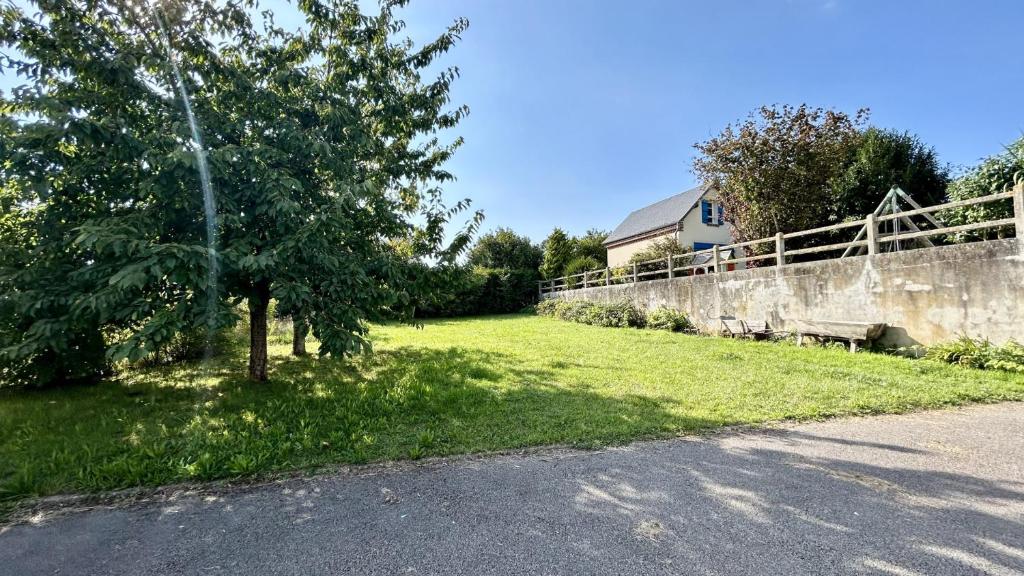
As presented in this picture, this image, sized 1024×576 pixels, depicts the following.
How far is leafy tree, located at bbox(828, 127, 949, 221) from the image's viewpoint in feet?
46.7

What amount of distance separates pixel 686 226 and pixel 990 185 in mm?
13595

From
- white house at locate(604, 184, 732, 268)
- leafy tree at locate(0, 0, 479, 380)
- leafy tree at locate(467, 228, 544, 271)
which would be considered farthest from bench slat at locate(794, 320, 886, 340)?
leafy tree at locate(467, 228, 544, 271)

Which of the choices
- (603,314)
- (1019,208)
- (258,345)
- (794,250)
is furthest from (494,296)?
(1019,208)

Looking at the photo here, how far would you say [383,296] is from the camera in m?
5.04

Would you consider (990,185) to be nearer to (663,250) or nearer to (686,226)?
(663,250)

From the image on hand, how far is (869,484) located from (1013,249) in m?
6.24

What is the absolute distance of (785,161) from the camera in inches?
535

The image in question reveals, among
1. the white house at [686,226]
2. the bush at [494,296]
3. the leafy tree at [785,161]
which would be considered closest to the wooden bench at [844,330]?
the leafy tree at [785,161]

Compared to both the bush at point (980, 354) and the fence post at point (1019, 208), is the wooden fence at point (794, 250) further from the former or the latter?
the bush at point (980, 354)

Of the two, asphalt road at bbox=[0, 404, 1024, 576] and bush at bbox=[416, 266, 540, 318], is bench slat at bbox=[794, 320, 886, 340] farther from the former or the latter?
bush at bbox=[416, 266, 540, 318]

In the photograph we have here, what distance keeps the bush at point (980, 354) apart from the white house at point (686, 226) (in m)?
14.6

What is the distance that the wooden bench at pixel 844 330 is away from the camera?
24.6ft

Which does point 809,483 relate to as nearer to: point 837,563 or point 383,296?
point 837,563

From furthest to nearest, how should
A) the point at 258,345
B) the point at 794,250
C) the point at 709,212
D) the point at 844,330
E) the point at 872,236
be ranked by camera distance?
1. the point at 709,212
2. the point at 794,250
3. the point at 872,236
4. the point at 844,330
5. the point at 258,345
